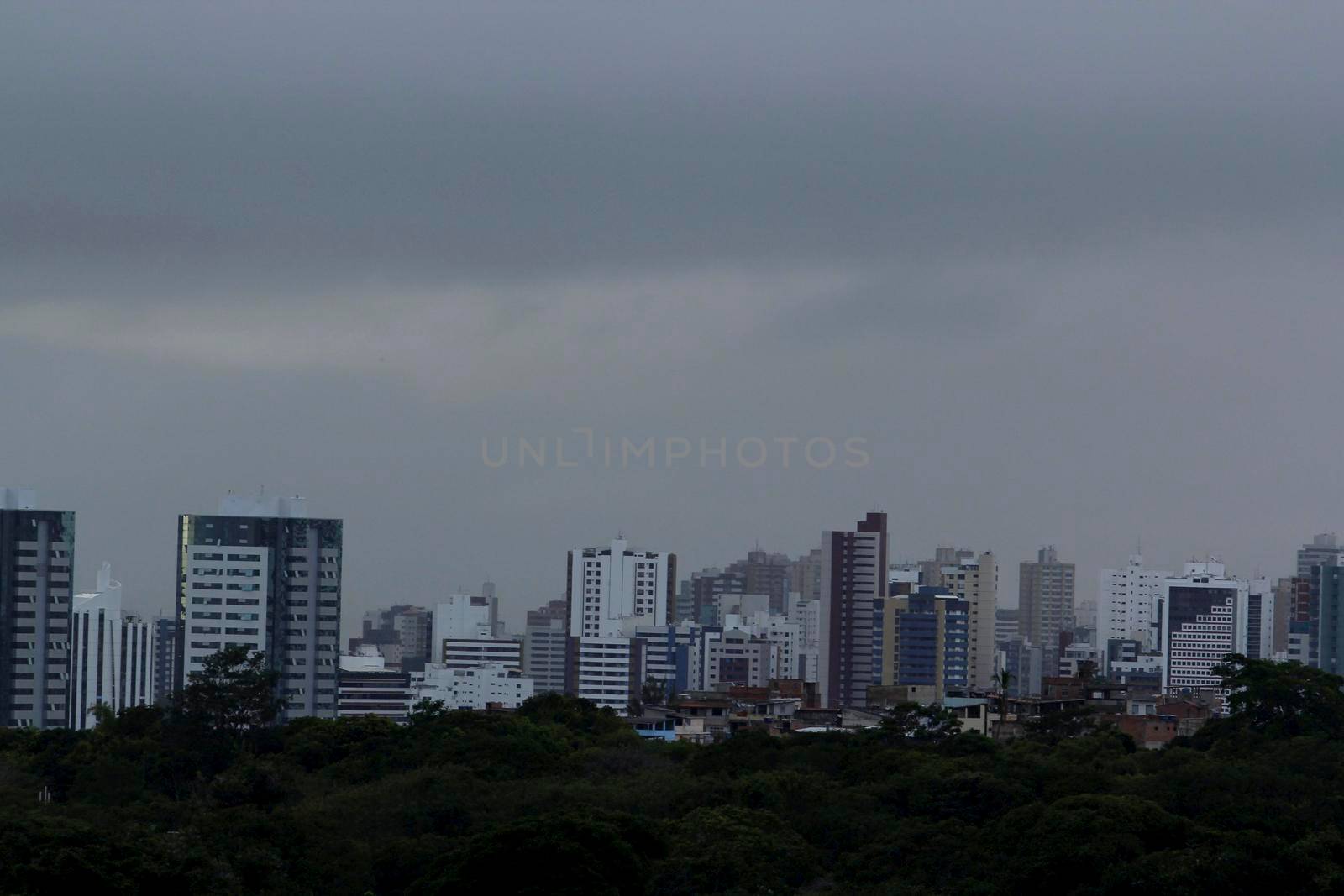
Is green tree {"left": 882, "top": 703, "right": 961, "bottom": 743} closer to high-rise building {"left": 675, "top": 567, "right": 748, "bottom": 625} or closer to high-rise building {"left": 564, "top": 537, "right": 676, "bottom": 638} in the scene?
high-rise building {"left": 564, "top": 537, "right": 676, "bottom": 638}

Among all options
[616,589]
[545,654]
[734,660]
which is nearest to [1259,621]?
[734,660]

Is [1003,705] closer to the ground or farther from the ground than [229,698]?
closer to the ground

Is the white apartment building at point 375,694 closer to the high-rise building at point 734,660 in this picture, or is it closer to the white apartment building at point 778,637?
the high-rise building at point 734,660

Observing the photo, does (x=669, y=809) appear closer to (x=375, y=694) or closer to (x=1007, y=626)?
(x=375, y=694)

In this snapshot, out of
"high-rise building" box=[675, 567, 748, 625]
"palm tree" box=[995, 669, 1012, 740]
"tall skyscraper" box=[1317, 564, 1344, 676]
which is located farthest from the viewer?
"high-rise building" box=[675, 567, 748, 625]

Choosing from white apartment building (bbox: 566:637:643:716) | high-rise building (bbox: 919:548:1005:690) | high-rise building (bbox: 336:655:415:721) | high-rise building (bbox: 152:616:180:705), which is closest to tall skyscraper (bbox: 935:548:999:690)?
high-rise building (bbox: 919:548:1005:690)

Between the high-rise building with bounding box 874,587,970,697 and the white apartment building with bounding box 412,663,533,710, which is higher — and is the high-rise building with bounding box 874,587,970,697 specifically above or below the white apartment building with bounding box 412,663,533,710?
above

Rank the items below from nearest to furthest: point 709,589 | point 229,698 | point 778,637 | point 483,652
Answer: point 229,698 → point 778,637 → point 483,652 → point 709,589
